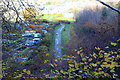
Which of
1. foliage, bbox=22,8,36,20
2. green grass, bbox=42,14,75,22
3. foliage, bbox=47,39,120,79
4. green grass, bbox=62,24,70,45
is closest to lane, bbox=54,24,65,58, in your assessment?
green grass, bbox=62,24,70,45

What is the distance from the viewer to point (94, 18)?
284 cm

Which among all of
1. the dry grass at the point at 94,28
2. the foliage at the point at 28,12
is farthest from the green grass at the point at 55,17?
the foliage at the point at 28,12

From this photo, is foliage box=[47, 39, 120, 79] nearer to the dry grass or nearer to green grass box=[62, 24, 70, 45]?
the dry grass

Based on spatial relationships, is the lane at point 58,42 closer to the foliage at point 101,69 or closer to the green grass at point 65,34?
the green grass at point 65,34

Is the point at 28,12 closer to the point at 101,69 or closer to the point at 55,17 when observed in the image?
the point at 101,69

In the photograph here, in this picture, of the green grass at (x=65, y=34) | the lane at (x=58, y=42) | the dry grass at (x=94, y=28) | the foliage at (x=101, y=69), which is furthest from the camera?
the green grass at (x=65, y=34)

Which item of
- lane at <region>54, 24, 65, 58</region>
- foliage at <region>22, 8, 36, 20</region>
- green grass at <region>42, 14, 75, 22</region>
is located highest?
foliage at <region>22, 8, 36, 20</region>

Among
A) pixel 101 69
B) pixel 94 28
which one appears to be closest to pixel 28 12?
pixel 101 69

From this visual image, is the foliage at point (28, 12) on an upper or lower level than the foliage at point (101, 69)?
upper

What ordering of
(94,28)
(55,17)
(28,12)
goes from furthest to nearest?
(55,17) → (94,28) → (28,12)

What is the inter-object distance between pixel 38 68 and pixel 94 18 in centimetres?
173

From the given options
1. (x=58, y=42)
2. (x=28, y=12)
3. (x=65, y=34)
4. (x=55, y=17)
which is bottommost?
(x=58, y=42)

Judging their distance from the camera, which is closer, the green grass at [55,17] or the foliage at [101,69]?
the foliage at [101,69]

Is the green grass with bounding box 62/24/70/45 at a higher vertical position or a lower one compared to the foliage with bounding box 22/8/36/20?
lower
